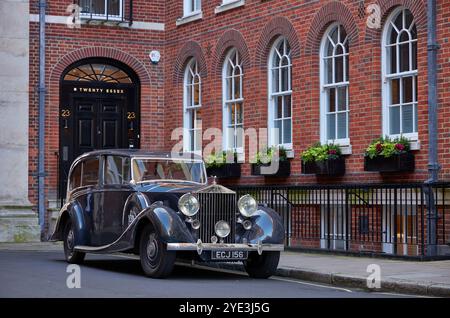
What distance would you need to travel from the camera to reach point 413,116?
18.2 m

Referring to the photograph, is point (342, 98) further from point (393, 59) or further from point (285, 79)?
point (285, 79)

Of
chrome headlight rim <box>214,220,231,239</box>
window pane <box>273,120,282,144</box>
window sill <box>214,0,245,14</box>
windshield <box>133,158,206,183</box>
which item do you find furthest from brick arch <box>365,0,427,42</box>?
chrome headlight rim <box>214,220,231,239</box>

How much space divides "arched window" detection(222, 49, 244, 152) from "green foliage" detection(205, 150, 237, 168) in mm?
166

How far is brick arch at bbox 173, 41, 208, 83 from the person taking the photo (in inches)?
955

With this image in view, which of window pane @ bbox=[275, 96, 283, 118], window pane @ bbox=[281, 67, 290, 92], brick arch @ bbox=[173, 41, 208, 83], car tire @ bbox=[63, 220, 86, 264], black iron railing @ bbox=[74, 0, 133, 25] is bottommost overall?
car tire @ bbox=[63, 220, 86, 264]

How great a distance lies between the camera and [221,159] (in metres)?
Result: 23.1

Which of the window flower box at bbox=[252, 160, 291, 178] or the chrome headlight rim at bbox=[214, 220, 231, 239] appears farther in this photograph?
the window flower box at bbox=[252, 160, 291, 178]

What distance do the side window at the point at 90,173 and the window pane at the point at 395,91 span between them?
587cm

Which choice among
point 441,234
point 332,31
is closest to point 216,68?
point 332,31

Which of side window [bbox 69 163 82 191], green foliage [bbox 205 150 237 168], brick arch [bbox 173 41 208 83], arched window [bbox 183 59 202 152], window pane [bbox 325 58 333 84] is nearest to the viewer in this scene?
side window [bbox 69 163 82 191]

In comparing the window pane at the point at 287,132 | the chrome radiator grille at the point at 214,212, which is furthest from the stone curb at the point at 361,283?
the window pane at the point at 287,132

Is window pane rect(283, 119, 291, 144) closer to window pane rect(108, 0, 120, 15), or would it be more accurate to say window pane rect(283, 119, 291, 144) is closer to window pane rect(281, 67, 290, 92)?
window pane rect(281, 67, 290, 92)
